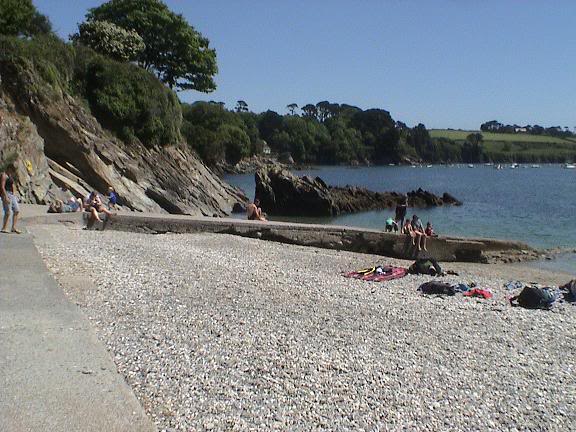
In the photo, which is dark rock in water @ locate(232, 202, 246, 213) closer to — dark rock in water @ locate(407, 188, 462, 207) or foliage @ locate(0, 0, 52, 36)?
foliage @ locate(0, 0, 52, 36)

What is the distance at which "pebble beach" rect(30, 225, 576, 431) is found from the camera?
613cm

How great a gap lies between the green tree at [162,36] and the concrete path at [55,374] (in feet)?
155

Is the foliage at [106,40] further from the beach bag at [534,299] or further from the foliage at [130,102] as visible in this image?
the beach bag at [534,299]

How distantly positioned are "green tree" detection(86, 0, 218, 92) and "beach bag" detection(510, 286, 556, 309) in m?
44.9

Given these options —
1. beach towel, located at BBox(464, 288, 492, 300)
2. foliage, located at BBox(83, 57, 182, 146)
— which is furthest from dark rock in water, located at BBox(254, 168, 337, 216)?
beach towel, located at BBox(464, 288, 492, 300)

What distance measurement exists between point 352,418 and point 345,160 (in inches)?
6369

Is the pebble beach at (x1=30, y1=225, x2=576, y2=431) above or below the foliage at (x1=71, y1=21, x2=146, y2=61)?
below

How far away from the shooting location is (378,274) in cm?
1474

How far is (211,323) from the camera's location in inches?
341

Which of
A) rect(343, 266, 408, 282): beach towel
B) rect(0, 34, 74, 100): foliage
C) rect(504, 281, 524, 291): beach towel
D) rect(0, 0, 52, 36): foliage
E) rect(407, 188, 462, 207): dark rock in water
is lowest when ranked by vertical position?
rect(407, 188, 462, 207): dark rock in water

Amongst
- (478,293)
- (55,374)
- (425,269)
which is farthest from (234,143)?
(55,374)

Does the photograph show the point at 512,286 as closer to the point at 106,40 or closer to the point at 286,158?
the point at 106,40

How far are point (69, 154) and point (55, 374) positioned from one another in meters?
24.6

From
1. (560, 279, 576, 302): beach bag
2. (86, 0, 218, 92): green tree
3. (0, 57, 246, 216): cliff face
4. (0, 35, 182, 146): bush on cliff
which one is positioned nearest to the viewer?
(560, 279, 576, 302): beach bag
